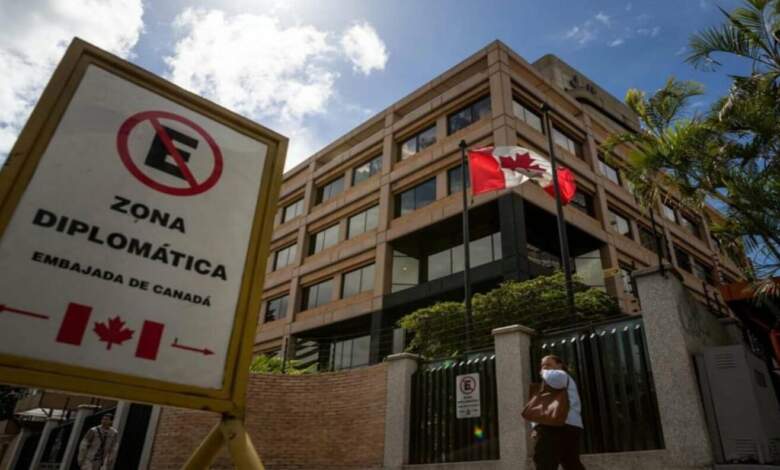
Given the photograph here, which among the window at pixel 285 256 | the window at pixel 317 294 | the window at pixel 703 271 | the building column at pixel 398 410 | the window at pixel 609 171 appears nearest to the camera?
the building column at pixel 398 410

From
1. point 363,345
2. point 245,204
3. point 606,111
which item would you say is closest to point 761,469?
point 245,204

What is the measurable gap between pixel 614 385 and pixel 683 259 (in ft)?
87.1

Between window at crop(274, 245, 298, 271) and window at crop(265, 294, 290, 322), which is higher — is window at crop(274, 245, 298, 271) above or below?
above

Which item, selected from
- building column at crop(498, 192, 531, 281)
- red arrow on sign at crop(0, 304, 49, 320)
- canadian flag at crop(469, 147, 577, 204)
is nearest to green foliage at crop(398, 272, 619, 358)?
canadian flag at crop(469, 147, 577, 204)

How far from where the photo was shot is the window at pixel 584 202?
22297 millimetres

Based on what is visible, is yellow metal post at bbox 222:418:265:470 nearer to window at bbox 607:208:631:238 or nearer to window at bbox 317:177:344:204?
window at bbox 607:208:631:238

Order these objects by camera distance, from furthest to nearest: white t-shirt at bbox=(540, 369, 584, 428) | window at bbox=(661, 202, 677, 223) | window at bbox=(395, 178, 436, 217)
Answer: window at bbox=(661, 202, 677, 223) → window at bbox=(395, 178, 436, 217) → white t-shirt at bbox=(540, 369, 584, 428)

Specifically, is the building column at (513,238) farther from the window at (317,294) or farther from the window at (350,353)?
the window at (317,294)

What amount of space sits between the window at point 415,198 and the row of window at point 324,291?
315cm

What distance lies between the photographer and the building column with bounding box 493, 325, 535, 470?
281 inches

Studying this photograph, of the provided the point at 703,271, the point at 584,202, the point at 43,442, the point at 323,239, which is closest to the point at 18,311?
the point at 43,442

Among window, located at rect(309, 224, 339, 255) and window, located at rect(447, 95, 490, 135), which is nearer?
window, located at rect(447, 95, 490, 135)

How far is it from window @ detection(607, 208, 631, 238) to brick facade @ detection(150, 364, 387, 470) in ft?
59.2

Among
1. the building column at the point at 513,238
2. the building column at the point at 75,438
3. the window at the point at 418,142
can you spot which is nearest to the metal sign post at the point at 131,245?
the building column at the point at 75,438
